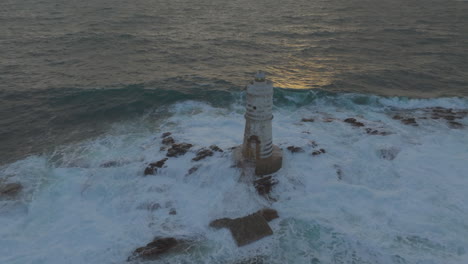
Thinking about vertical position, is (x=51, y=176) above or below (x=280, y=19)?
below

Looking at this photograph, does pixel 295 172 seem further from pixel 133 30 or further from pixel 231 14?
pixel 231 14

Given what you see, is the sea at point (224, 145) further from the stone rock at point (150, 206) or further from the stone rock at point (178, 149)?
the stone rock at point (178, 149)

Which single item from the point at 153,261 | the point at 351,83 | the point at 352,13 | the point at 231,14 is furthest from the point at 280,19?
the point at 153,261

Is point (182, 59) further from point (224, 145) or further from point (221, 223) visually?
point (221, 223)

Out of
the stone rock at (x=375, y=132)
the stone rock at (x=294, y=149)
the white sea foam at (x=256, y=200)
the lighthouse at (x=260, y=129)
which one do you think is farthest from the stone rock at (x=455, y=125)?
the lighthouse at (x=260, y=129)

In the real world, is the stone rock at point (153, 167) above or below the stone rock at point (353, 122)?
below

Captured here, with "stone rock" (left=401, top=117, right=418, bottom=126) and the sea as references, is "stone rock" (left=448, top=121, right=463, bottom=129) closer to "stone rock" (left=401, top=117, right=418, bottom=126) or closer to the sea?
the sea
